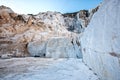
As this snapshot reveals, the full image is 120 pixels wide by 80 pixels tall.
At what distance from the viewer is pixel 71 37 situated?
27.7 ft

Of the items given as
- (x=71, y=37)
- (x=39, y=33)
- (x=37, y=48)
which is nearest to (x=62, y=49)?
(x=71, y=37)

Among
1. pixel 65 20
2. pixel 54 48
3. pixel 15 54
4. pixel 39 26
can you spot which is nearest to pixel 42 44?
pixel 54 48

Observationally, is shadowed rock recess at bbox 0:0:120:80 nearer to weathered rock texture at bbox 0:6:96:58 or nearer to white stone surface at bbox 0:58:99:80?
weathered rock texture at bbox 0:6:96:58

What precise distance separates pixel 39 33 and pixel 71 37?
3.33 metres

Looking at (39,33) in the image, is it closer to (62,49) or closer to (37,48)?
(37,48)

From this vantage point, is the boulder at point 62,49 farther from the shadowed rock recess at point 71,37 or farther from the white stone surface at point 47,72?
the white stone surface at point 47,72

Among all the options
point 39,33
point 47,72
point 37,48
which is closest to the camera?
point 47,72

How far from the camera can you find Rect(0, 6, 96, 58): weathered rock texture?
26.5 ft

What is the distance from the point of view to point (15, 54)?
29.0 feet

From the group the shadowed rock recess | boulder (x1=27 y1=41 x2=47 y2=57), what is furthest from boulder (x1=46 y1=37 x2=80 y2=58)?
boulder (x1=27 y1=41 x2=47 y2=57)

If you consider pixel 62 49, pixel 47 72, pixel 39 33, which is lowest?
pixel 47 72

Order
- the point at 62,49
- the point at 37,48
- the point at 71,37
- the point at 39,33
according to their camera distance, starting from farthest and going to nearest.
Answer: the point at 39,33, the point at 37,48, the point at 71,37, the point at 62,49

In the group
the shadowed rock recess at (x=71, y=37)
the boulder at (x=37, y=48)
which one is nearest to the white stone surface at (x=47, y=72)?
the shadowed rock recess at (x=71, y=37)

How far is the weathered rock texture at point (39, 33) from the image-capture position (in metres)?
8.08
